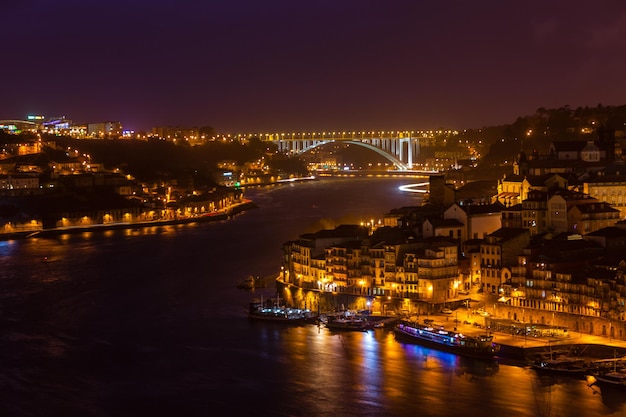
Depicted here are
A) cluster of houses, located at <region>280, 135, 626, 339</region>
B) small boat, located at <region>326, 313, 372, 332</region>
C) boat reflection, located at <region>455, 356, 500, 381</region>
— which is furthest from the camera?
small boat, located at <region>326, 313, 372, 332</region>

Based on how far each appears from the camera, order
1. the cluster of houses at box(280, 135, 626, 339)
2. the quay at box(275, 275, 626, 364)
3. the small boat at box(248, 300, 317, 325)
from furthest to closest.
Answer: the small boat at box(248, 300, 317, 325) → the cluster of houses at box(280, 135, 626, 339) → the quay at box(275, 275, 626, 364)

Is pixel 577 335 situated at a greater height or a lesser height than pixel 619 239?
lesser

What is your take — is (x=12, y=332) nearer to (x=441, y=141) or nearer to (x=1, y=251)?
(x=1, y=251)

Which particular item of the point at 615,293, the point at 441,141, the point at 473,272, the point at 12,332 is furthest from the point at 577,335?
the point at 441,141

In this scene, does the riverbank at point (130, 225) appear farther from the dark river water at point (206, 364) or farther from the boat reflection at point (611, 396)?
the boat reflection at point (611, 396)

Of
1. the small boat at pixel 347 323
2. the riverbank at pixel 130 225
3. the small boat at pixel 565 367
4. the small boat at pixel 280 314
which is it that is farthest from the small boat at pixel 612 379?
the riverbank at pixel 130 225

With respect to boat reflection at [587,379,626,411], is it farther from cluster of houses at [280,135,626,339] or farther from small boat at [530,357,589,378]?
cluster of houses at [280,135,626,339]

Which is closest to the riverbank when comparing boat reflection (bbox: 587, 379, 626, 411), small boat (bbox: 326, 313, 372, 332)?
small boat (bbox: 326, 313, 372, 332)
